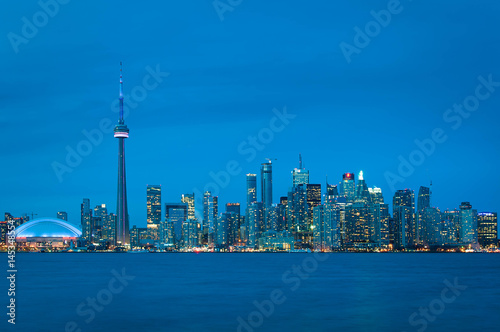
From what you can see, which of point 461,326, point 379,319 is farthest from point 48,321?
point 461,326

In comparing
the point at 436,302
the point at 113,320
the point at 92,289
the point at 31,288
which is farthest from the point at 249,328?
the point at 31,288

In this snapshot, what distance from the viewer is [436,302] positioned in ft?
232

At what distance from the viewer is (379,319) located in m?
57.5

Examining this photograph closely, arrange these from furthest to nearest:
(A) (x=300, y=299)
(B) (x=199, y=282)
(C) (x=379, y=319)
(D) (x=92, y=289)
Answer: (B) (x=199, y=282) < (D) (x=92, y=289) < (A) (x=300, y=299) < (C) (x=379, y=319)

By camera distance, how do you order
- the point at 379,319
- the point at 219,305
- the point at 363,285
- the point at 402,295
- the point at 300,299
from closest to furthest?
1. the point at 379,319
2. the point at 219,305
3. the point at 300,299
4. the point at 402,295
5. the point at 363,285

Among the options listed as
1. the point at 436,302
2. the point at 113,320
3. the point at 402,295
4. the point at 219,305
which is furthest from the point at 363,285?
the point at 113,320

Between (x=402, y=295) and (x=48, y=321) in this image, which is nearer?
(x=48, y=321)

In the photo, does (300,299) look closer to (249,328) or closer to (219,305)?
(219,305)

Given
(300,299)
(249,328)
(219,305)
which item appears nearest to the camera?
(249,328)

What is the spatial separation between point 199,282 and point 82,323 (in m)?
48.6

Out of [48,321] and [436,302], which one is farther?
[436,302]

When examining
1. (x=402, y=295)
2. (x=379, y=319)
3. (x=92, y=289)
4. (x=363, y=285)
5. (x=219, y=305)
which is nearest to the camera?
(x=379, y=319)

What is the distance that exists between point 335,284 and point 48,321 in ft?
162

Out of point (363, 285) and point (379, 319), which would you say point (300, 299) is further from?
point (363, 285)
